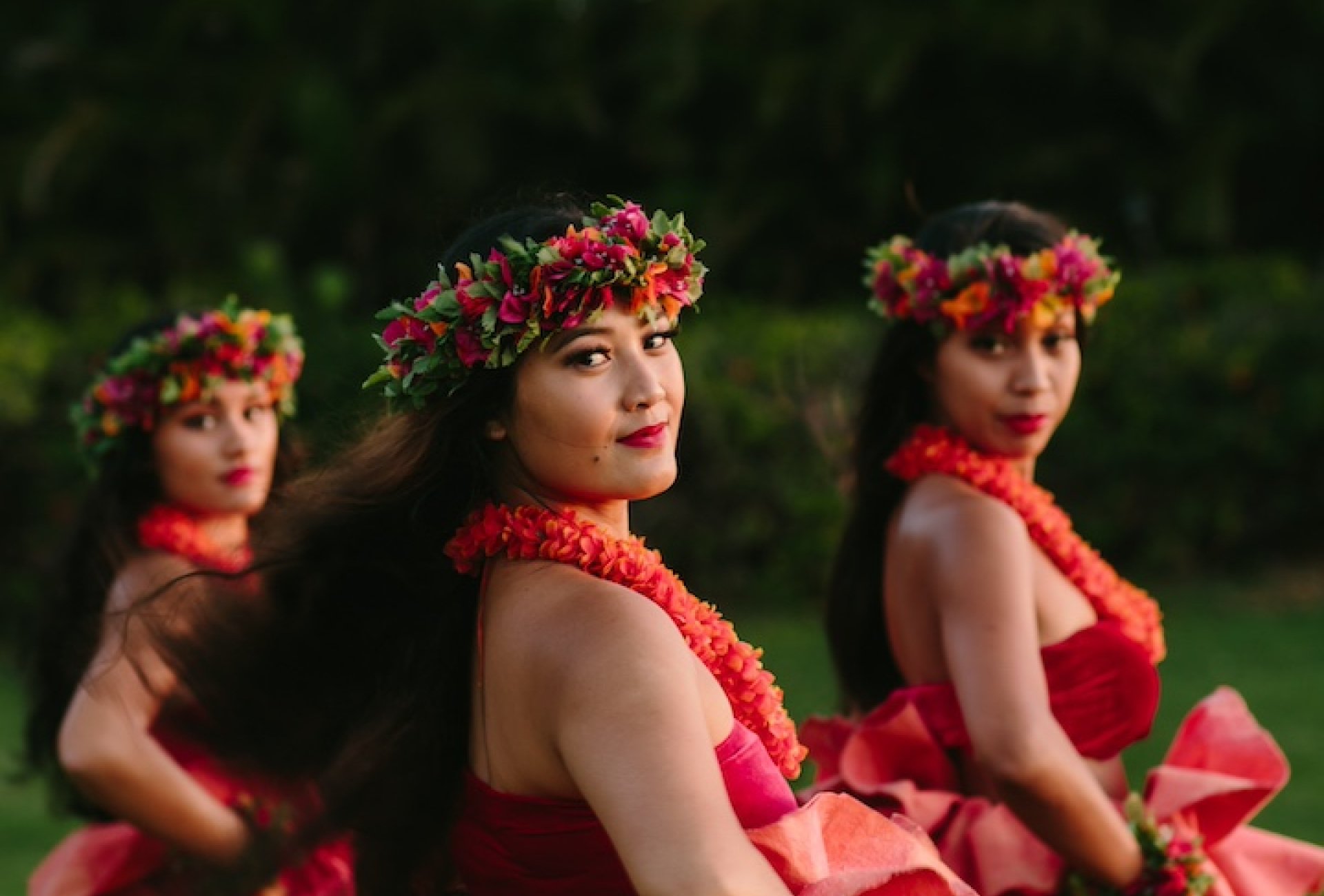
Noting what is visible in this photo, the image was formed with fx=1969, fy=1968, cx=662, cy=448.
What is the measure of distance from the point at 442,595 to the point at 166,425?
213 centimetres

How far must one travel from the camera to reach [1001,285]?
4.04 metres

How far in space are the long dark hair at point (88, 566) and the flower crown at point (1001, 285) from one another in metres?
1.62

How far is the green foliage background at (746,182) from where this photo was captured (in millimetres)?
10180

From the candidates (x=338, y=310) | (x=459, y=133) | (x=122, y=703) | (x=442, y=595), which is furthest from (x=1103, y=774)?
(x=459, y=133)

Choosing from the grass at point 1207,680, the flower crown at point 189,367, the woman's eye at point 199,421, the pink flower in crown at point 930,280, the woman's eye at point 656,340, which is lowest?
the woman's eye at point 656,340

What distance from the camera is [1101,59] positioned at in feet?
44.3

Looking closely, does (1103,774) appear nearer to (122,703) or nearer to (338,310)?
(122,703)

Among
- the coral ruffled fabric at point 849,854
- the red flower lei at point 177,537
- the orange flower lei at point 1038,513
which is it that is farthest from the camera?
the red flower lei at point 177,537

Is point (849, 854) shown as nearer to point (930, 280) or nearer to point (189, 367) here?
point (930, 280)

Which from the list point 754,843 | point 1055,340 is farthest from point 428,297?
point 1055,340

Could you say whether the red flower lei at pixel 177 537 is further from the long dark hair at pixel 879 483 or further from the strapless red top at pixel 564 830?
the strapless red top at pixel 564 830

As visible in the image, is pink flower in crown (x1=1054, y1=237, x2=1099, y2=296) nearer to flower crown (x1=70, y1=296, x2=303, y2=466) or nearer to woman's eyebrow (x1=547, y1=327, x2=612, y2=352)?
woman's eyebrow (x1=547, y1=327, x2=612, y2=352)

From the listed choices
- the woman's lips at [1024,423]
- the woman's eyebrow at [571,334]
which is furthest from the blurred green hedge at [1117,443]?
the woman's eyebrow at [571,334]

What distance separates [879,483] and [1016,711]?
2.85 ft
